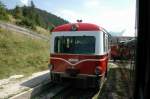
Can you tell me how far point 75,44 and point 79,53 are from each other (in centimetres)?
50

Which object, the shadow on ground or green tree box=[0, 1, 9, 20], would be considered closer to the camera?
the shadow on ground

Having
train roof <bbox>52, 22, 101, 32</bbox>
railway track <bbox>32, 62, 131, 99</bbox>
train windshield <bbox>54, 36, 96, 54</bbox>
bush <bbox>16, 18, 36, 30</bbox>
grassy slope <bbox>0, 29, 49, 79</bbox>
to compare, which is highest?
bush <bbox>16, 18, 36, 30</bbox>

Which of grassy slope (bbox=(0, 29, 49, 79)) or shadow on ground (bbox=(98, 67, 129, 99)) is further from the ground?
grassy slope (bbox=(0, 29, 49, 79))

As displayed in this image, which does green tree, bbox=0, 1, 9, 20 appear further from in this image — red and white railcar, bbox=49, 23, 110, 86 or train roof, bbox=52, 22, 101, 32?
red and white railcar, bbox=49, 23, 110, 86

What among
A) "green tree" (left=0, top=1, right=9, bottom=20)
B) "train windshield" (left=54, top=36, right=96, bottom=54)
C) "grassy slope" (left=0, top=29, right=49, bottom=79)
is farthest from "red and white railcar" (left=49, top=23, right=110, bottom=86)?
"green tree" (left=0, top=1, right=9, bottom=20)

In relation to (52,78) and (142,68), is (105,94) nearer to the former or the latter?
(52,78)

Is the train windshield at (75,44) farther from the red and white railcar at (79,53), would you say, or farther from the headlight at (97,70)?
the headlight at (97,70)

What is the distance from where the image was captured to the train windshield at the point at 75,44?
11.3 m

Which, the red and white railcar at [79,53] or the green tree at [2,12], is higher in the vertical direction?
the green tree at [2,12]

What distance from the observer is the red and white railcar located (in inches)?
433

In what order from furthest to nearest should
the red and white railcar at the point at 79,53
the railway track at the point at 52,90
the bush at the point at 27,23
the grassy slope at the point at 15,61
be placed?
the bush at the point at 27,23
the grassy slope at the point at 15,61
the red and white railcar at the point at 79,53
the railway track at the point at 52,90

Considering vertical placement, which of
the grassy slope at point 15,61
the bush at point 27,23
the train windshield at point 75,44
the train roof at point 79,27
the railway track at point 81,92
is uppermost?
the bush at point 27,23

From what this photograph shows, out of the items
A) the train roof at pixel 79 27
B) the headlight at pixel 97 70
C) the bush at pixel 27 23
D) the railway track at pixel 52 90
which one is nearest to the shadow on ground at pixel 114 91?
the headlight at pixel 97 70

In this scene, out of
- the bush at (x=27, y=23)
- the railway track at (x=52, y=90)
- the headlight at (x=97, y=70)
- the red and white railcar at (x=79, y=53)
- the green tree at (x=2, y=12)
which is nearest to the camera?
the railway track at (x=52, y=90)
